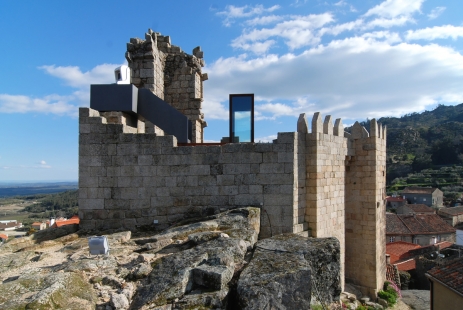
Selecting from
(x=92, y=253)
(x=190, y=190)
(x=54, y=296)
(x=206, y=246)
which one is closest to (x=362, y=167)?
(x=190, y=190)

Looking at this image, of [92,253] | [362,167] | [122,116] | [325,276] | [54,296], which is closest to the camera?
[54,296]

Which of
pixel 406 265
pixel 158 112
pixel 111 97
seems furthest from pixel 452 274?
pixel 406 265

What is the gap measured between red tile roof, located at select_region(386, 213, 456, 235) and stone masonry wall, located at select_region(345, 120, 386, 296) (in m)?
29.4

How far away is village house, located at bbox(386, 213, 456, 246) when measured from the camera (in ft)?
122

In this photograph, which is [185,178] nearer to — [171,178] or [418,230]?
[171,178]

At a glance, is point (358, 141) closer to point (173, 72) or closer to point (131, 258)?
point (173, 72)

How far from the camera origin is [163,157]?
8.11m

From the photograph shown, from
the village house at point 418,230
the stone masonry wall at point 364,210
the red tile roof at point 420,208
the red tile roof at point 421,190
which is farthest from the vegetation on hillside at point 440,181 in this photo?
the stone masonry wall at point 364,210

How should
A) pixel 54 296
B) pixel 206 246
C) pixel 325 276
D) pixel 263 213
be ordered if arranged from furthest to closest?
pixel 263 213 → pixel 206 246 → pixel 325 276 → pixel 54 296

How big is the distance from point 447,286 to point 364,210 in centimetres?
376

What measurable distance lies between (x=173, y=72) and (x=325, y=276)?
9.61m

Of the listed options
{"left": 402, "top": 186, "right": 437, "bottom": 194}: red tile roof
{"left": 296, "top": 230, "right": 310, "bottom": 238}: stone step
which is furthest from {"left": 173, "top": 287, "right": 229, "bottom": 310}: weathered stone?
{"left": 402, "top": 186, "right": 437, "bottom": 194}: red tile roof

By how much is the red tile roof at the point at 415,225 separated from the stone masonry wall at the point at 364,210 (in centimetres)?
2941

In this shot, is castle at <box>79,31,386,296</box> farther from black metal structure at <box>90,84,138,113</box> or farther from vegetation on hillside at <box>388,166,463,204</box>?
vegetation on hillside at <box>388,166,463,204</box>
